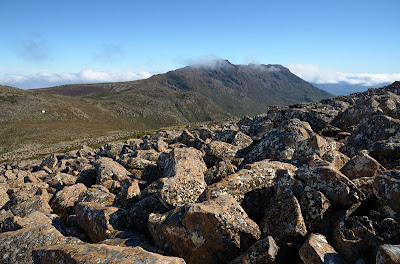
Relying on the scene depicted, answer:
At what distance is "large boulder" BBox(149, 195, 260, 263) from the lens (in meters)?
7.39

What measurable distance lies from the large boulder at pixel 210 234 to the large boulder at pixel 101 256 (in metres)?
0.88

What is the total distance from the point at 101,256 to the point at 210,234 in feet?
10.3

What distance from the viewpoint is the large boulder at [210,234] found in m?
7.39

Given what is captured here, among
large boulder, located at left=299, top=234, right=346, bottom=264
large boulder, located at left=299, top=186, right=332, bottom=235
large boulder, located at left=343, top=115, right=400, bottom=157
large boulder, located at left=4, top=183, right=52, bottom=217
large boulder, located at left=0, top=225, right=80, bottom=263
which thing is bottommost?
large boulder, located at left=4, top=183, right=52, bottom=217

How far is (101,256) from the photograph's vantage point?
6449mm

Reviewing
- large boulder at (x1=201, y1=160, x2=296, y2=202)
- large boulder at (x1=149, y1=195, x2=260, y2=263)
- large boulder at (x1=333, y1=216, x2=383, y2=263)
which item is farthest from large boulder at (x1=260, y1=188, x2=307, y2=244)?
large boulder at (x1=201, y1=160, x2=296, y2=202)

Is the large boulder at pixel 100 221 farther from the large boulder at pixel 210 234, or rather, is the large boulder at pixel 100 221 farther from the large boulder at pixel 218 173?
the large boulder at pixel 218 173

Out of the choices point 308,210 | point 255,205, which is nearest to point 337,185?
point 308,210

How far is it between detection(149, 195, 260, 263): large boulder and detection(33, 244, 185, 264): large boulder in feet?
2.88

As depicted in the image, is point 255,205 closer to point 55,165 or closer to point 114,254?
point 114,254

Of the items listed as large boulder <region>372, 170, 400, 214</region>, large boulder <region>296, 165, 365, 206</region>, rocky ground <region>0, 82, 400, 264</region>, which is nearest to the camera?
rocky ground <region>0, 82, 400, 264</region>

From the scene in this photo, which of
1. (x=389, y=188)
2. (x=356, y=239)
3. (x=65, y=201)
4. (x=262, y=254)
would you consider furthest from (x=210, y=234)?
(x=65, y=201)

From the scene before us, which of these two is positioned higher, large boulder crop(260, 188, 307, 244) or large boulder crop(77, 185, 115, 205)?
large boulder crop(260, 188, 307, 244)

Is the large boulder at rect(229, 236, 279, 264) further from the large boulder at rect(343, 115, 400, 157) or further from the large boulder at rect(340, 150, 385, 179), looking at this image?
the large boulder at rect(343, 115, 400, 157)
